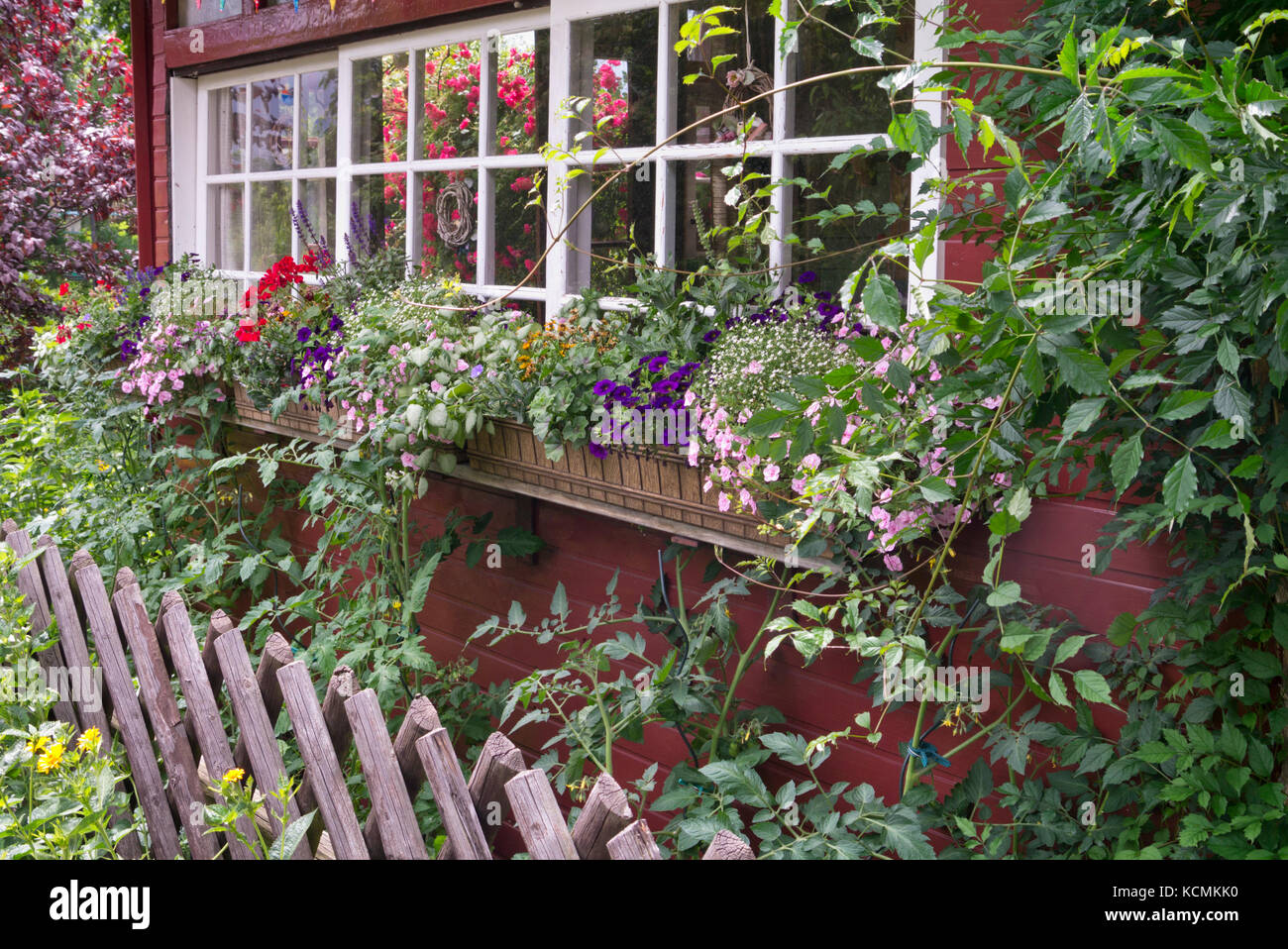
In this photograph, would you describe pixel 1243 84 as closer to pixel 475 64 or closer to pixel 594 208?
pixel 594 208

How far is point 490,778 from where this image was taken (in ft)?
5.75

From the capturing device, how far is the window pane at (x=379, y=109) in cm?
356

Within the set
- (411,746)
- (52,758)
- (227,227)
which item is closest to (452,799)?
(411,746)

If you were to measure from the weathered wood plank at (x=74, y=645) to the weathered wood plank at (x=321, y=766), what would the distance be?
85cm

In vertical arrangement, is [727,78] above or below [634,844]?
above

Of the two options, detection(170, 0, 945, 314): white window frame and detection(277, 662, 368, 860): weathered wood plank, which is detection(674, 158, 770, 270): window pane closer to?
detection(170, 0, 945, 314): white window frame

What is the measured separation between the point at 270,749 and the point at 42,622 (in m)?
1.14

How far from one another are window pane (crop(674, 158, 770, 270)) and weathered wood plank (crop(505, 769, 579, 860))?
1383 millimetres

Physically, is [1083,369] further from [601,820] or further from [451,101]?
[451,101]

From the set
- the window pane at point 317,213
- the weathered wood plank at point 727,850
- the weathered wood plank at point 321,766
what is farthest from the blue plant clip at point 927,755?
the window pane at point 317,213

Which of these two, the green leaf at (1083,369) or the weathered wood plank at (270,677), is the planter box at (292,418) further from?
the green leaf at (1083,369)

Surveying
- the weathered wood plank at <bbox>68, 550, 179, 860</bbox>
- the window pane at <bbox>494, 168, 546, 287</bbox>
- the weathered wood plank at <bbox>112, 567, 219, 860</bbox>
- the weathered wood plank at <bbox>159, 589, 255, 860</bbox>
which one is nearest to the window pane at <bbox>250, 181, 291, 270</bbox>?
the window pane at <bbox>494, 168, 546, 287</bbox>

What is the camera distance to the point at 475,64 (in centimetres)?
328
